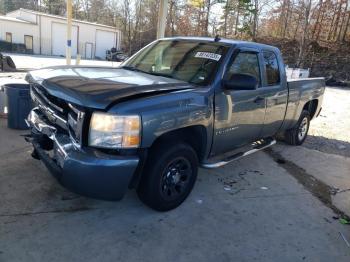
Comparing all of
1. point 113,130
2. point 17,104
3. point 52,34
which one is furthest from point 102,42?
point 113,130

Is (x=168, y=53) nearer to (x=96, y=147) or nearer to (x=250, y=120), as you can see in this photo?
(x=250, y=120)

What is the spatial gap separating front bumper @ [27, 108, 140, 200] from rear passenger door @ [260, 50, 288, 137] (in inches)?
99.1

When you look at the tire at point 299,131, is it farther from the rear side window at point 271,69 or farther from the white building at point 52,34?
the white building at point 52,34

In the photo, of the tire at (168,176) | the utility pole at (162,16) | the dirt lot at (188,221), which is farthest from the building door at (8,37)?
the tire at (168,176)

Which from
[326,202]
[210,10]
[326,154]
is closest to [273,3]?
[210,10]

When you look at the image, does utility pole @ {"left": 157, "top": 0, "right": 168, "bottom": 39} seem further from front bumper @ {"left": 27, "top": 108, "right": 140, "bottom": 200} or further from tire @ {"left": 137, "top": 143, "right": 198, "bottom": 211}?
front bumper @ {"left": 27, "top": 108, "right": 140, "bottom": 200}

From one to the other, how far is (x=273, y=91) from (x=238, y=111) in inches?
41.4

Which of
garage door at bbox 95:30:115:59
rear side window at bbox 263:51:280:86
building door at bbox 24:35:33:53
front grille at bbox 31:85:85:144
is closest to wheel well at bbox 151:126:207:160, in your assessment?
front grille at bbox 31:85:85:144

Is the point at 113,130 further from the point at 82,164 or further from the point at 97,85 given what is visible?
the point at 97,85

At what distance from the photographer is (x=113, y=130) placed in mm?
2916

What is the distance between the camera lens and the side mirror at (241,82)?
376 centimetres

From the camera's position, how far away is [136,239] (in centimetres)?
319

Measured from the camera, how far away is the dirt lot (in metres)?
3.03

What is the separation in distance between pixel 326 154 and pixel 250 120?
9.16 feet
